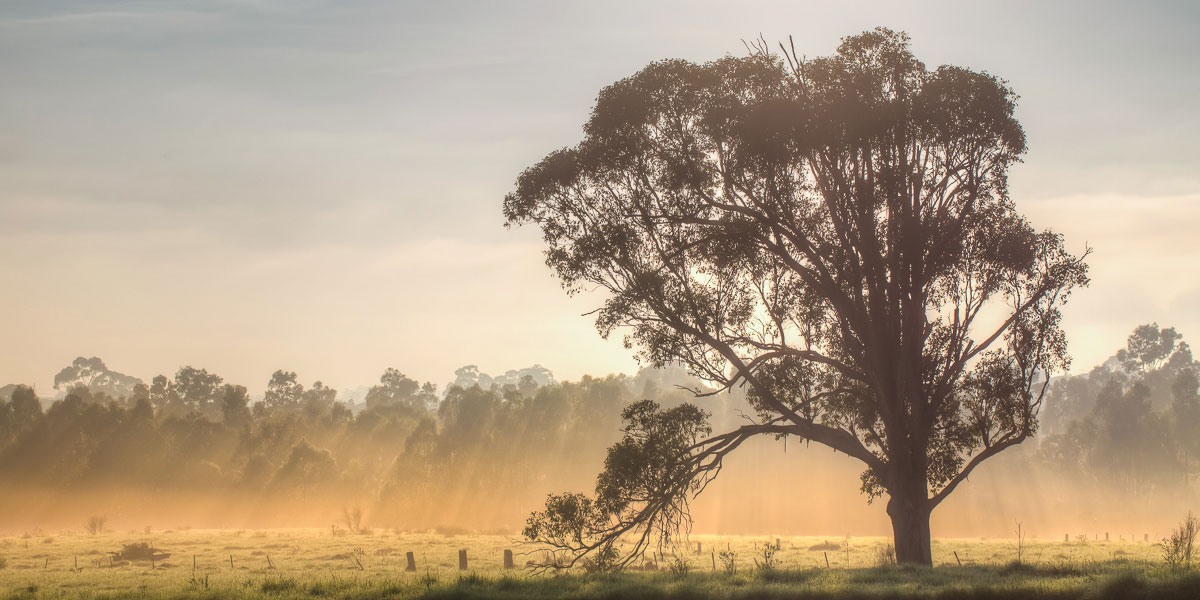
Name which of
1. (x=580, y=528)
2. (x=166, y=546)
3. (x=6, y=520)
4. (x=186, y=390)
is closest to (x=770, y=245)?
(x=580, y=528)

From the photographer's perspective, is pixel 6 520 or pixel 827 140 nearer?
pixel 827 140

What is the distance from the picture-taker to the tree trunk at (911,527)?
2356cm

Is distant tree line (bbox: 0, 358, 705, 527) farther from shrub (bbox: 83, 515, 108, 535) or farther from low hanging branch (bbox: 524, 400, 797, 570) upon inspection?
low hanging branch (bbox: 524, 400, 797, 570)

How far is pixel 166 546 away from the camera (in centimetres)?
4428

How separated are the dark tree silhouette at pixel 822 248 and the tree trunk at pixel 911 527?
0.17 ft

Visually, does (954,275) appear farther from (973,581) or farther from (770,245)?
(973,581)

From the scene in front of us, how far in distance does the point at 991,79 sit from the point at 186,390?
466 feet

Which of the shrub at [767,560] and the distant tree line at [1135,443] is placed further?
the distant tree line at [1135,443]

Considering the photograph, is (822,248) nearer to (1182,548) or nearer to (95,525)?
(1182,548)

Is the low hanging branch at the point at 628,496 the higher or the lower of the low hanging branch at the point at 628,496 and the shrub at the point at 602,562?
the higher

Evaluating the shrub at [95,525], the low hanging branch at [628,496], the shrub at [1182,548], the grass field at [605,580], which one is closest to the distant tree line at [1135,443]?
the grass field at [605,580]

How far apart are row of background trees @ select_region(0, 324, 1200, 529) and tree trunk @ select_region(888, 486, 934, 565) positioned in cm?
4703

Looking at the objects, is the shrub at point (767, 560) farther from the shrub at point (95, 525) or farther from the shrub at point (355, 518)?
the shrub at point (95, 525)

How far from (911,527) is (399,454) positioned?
270 feet
